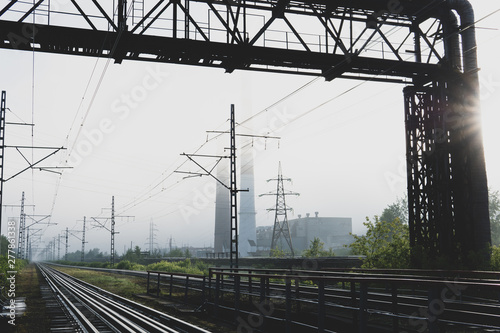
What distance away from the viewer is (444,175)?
18.3 metres

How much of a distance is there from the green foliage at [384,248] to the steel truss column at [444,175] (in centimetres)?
102

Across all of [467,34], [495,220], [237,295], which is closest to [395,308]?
[237,295]

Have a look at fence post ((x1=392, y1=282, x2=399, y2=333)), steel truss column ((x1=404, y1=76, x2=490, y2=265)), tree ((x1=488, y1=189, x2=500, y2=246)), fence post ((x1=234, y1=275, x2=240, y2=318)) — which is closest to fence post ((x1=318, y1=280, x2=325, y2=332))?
fence post ((x1=392, y1=282, x2=399, y2=333))

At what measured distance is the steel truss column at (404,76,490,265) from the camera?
698 inches

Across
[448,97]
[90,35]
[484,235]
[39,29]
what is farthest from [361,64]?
[39,29]

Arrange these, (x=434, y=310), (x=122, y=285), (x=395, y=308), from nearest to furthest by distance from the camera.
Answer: (x=434, y=310), (x=395, y=308), (x=122, y=285)

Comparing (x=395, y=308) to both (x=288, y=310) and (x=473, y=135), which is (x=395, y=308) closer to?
(x=288, y=310)

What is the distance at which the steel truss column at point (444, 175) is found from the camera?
17719 millimetres

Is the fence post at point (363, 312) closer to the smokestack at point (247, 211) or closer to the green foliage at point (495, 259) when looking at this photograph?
the green foliage at point (495, 259)

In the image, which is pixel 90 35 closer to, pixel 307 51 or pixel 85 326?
pixel 307 51

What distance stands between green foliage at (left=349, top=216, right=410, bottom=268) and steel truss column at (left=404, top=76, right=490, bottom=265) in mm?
1019

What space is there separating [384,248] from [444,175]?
4.52 metres

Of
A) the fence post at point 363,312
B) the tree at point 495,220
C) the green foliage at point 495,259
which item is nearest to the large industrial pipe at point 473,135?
the green foliage at point 495,259

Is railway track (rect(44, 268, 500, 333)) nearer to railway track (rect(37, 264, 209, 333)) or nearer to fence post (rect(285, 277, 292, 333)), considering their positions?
fence post (rect(285, 277, 292, 333))
